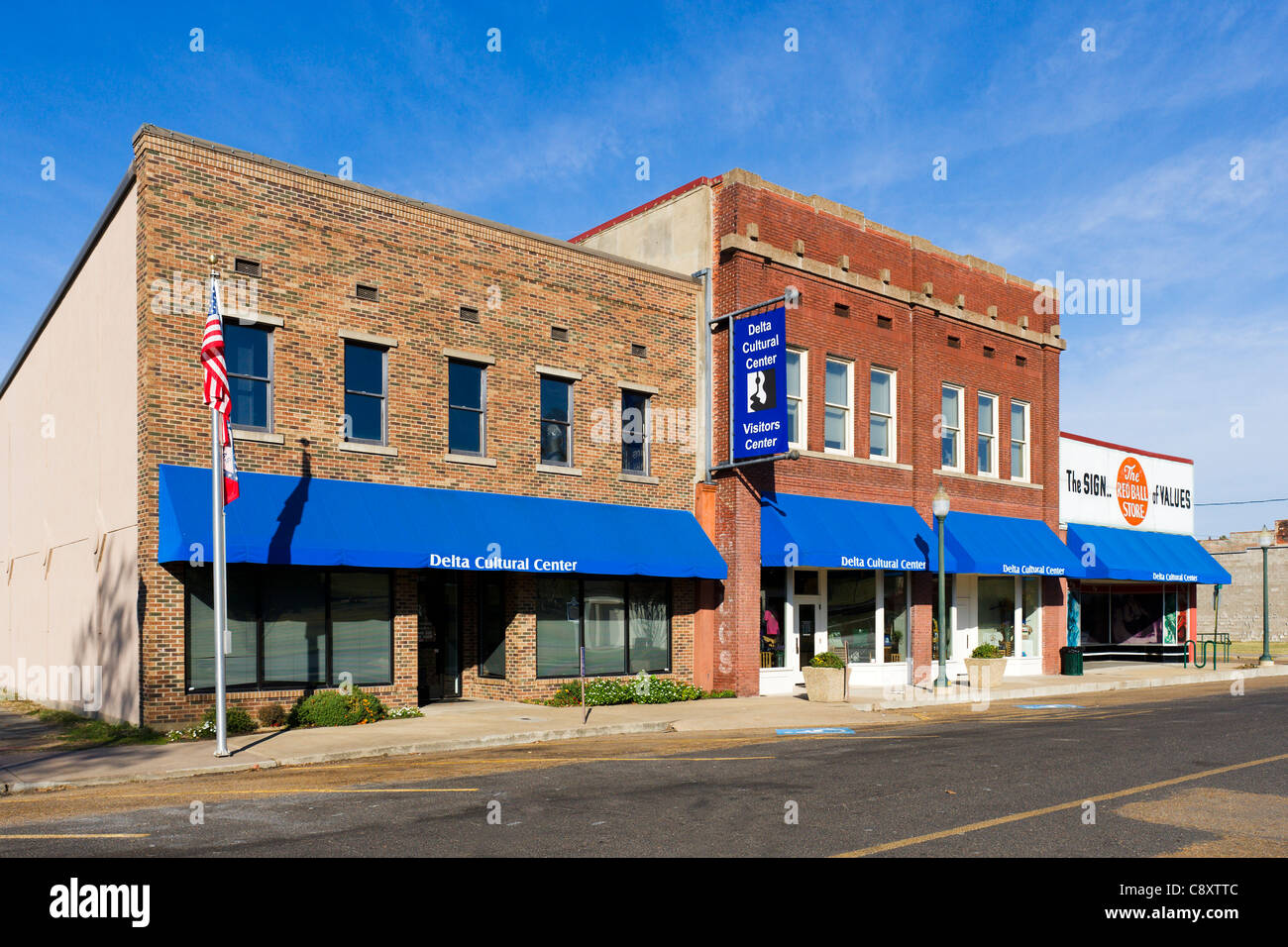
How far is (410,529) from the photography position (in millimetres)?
19000

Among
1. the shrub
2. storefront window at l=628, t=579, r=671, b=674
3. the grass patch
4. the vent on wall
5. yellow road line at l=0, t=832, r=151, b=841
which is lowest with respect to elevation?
the grass patch

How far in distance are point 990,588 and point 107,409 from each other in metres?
23.2

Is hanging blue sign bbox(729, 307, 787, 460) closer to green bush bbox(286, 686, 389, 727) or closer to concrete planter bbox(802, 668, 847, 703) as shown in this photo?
concrete planter bbox(802, 668, 847, 703)

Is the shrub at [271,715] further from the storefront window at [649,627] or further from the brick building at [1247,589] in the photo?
the brick building at [1247,589]

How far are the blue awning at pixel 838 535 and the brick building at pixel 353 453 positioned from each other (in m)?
1.67

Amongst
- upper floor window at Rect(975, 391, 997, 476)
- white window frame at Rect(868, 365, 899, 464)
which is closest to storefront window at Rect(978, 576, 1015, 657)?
upper floor window at Rect(975, 391, 997, 476)

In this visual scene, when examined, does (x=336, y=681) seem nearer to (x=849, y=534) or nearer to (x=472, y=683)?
(x=472, y=683)

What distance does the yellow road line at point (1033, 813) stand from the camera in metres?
8.59

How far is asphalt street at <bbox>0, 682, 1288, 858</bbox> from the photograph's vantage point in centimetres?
884

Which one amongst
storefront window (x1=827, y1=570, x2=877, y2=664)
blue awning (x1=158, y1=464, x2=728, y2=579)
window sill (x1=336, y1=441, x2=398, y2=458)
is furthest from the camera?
storefront window (x1=827, y1=570, x2=877, y2=664)

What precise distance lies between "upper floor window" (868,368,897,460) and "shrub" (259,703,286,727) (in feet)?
51.7

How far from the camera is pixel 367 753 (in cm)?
1522

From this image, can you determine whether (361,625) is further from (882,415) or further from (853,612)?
(882,415)

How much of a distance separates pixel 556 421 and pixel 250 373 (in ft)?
20.5
